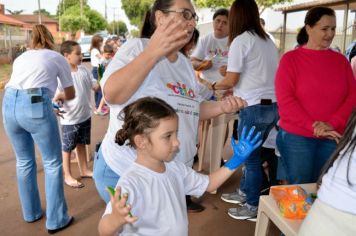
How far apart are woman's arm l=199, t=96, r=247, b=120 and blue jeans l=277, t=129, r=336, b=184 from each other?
757mm

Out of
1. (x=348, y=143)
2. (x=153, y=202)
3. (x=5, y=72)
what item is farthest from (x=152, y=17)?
(x=5, y=72)

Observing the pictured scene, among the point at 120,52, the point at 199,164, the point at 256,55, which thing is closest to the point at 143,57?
the point at 120,52

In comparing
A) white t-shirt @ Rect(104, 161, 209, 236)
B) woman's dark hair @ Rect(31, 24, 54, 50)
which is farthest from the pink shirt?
woman's dark hair @ Rect(31, 24, 54, 50)

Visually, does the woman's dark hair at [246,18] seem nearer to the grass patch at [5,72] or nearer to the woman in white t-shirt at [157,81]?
the woman in white t-shirt at [157,81]

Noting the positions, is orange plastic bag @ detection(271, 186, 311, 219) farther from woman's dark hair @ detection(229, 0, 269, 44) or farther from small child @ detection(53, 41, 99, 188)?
small child @ detection(53, 41, 99, 188)

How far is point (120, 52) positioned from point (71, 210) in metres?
2.35

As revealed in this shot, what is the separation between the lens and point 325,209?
1218mm

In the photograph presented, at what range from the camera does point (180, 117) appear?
63.6 inches

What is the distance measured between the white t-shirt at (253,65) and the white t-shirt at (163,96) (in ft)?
3.76

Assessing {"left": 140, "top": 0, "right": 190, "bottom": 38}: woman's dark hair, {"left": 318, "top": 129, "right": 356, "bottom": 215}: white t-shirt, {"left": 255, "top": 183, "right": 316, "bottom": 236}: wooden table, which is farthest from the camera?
{"left": 255, "top": 183, "right": 316, "bottom": 236}: wooden table

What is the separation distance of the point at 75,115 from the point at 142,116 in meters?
2.63

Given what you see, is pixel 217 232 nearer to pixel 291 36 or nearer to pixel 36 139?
pixel 36 139

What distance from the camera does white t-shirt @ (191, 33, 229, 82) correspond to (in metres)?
4.14

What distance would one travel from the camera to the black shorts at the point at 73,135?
3869mm
